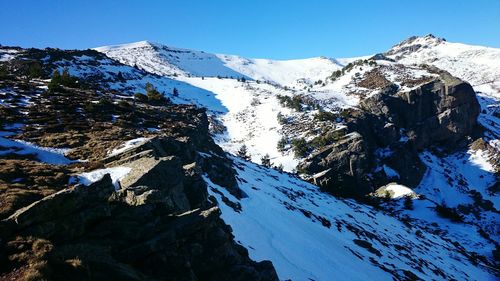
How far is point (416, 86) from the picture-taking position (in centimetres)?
12900

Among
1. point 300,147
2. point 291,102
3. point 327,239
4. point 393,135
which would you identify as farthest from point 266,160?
point 327,239

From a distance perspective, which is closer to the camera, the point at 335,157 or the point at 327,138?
the point at 335,157

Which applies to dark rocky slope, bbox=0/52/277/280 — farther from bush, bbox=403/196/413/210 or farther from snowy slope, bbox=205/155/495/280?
bush, bbox=403/196/413/210

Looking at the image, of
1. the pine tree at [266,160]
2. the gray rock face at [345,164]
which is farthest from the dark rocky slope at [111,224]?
the pine tree at [266,160]

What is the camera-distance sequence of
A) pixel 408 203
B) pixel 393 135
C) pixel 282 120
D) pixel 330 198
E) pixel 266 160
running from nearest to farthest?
1. pixel 330 198
2. pixel 408 203
3. pixel 266 160
4. pixel 393 135
5. pixel 282 120

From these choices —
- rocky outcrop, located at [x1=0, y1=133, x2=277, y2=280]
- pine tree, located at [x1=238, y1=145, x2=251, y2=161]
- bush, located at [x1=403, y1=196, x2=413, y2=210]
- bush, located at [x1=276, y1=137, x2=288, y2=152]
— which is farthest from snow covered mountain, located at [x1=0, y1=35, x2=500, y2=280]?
pine tree, located at [x1=238, y1=145, x2=251, y2=161]

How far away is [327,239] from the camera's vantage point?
126 feet

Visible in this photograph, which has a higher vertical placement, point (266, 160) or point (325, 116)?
point (325, 116)

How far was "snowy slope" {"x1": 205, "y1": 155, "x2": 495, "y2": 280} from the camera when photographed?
30.7 metres

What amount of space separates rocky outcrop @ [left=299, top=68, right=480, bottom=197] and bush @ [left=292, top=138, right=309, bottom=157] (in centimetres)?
375

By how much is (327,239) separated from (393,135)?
77.5 m

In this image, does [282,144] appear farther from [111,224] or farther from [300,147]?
[111,224]

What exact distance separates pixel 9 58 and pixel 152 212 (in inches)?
5376

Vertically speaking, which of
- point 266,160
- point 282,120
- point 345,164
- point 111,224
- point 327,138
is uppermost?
point 111,224
